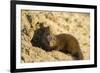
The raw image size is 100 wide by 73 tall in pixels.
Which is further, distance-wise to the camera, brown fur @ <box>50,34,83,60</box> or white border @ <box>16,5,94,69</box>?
brown fur @ <box>50,34,83,60</box>

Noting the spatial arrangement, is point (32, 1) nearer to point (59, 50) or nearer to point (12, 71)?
point (59, 50)

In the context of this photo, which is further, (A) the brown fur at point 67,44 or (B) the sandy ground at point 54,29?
(A) the brown fur at point 67,44

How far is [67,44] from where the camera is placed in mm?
1977

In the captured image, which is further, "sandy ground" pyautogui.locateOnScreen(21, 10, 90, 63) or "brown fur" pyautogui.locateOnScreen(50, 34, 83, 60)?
"brown fur" pyautogui.locateOnScreen(50, 34, 83, 60)

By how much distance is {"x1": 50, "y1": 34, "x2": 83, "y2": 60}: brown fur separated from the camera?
6.34 ft

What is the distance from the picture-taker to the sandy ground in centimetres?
183

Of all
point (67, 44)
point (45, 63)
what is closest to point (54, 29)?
point (67, 44)

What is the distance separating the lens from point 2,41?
1769 millimetres

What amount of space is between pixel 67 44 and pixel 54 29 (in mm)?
198

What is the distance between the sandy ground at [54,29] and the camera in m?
1.83

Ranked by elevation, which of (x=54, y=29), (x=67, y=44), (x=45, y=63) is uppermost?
(x=54, y=29)

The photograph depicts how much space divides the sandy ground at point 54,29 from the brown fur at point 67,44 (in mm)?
36

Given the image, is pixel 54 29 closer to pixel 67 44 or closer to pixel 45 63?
pixel 67 44

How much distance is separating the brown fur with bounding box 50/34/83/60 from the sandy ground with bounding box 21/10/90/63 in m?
0.04
